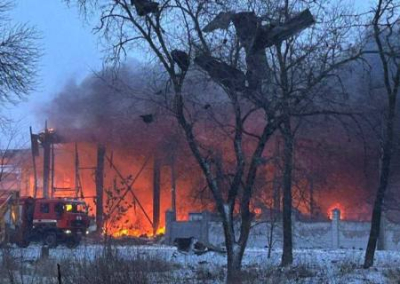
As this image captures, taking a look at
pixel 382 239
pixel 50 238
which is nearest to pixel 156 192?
pixel 50 238

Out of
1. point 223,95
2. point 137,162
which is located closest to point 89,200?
point 137,162

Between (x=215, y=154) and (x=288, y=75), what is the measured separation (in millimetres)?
2495

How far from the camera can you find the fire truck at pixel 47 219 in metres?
32.3

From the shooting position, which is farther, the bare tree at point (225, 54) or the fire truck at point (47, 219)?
the fire truck at point (47, 219)

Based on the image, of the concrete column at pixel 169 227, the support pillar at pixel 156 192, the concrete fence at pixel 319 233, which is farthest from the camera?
the support pillar at pixel 156 192

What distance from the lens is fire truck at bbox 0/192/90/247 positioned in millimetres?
32344

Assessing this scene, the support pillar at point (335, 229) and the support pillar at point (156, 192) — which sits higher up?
the support pillar at point (156, 192)

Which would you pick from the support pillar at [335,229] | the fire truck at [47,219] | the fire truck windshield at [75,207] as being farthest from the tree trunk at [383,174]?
the fire truck windshield at [75,207]

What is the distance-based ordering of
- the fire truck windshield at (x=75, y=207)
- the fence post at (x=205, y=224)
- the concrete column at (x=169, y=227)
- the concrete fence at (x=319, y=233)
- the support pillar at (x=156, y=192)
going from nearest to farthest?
the concrete fence at (x=319, y=233) → the fire truck windshield at (x=75, y=207) → the fence post at (x=205, y=224) → the concrete column at (x=169, y=227) → the support pillar at (x=156, y=192)

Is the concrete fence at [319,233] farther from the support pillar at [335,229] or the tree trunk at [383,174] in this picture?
the tree trunk at [383,174]

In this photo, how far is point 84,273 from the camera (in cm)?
944

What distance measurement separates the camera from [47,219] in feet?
A: 108

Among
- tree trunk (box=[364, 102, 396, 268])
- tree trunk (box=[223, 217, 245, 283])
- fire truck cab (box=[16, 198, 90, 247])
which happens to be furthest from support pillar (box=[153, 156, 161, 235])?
tree trunk (box=[223, 217, 245, 283])

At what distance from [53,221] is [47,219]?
384mm
